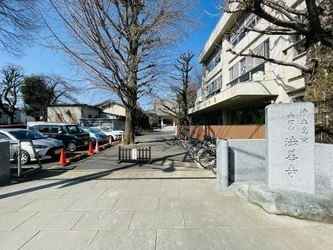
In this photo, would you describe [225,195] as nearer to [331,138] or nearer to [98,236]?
[98,236]

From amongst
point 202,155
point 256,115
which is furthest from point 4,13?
point 256,115

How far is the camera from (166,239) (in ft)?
Result: 9.75

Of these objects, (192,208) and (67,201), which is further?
(67,201)

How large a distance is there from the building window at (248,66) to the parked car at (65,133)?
1242cm

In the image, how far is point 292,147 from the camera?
4.20m

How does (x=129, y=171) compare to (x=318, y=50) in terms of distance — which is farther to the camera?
(x=129, y=171)

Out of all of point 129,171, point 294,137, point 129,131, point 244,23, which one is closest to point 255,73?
point 244,23

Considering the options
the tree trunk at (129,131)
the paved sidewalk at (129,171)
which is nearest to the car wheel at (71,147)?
the tree trunk at (129,131)

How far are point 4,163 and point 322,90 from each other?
908 cm

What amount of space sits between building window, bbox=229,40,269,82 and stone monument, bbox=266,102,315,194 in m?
9.54

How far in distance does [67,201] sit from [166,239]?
2644mm

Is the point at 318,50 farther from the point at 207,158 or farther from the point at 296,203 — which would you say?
the point at 207,158

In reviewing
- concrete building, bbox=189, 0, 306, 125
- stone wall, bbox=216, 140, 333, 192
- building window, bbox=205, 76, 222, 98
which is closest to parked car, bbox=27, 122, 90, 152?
concrete building, bbox=189, 0, 306, 125

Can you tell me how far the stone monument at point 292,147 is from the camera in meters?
4.13
